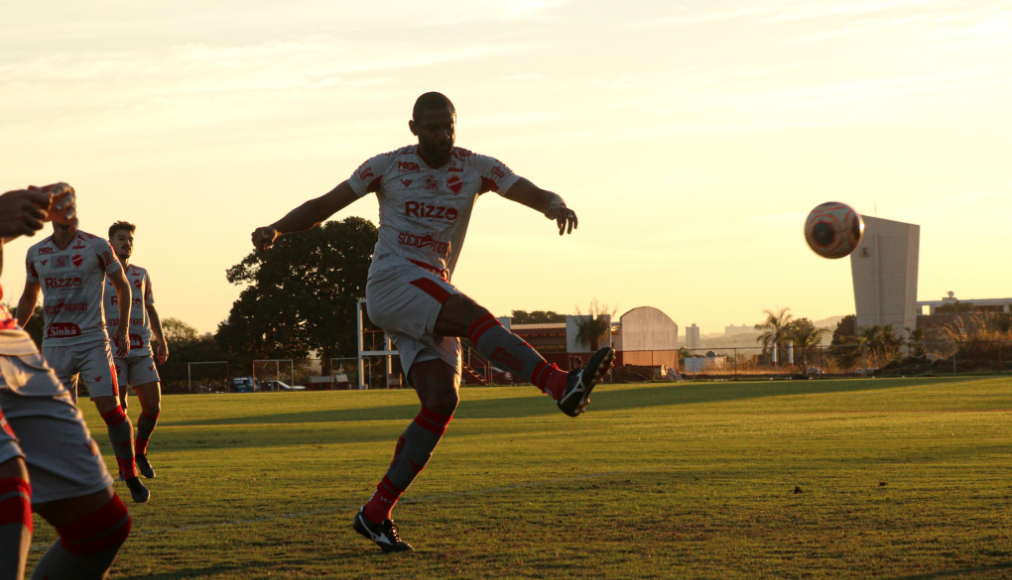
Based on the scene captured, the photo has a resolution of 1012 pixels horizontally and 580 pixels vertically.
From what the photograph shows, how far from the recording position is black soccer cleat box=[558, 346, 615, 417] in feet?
16.9

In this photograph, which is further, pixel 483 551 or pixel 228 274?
pixel 228 274

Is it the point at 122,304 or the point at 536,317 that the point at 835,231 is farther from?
the point at 536,317

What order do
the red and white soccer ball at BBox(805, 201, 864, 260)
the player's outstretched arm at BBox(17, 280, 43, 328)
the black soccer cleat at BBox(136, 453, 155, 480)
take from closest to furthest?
the player's outstretched arm at BBox(17, 280, 43, 328), the black soccer cleat at BBox(136, 453, 155, 480), the red and white soccer ball at BBox(805, 201, 864, 260)

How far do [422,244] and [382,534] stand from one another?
157 centimetres

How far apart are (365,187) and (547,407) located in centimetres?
2219

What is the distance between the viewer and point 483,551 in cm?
565

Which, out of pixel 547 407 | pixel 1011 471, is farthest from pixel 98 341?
pixel 547 407

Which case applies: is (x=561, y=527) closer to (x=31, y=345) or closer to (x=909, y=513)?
(x=909, y=513)

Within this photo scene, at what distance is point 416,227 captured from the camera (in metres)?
6.10

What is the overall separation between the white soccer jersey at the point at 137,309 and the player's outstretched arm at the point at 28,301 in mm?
2106

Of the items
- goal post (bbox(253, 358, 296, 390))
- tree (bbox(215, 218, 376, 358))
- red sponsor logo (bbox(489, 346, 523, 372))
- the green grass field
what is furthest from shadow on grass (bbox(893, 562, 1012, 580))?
tree (bbox(215, 218, 376, 358))

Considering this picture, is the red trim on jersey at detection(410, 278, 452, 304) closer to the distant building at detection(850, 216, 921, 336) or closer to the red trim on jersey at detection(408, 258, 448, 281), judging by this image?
the red trim on jersey at detection(408, 258, 448, 281)

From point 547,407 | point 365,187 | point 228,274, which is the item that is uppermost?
point 228,274

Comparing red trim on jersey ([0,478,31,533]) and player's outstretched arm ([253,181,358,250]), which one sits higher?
player's outstretched arm ([253,181,358,250])
